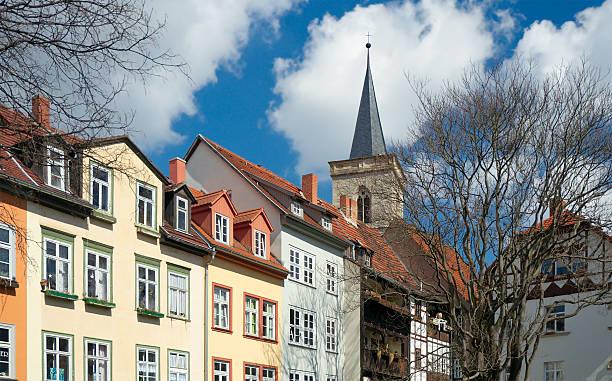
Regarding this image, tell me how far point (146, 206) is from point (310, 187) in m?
15.6

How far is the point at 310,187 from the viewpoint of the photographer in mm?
41406

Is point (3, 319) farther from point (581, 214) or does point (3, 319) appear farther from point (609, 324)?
point (609, 324)

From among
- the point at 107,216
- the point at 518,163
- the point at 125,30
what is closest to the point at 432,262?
the point at 518,163

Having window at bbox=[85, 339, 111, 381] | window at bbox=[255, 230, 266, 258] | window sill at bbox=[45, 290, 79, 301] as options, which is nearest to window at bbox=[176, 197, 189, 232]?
window at bbox=[255, 230, 266, 258]

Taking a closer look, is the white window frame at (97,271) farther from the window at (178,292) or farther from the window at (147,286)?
the window at (178,292)

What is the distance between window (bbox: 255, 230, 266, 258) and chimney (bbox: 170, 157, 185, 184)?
3.62 m

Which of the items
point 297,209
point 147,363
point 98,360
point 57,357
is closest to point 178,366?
point 147,363

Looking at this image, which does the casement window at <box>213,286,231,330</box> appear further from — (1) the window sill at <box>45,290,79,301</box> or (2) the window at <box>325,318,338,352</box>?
(2) the window at <box>325,318,338,352</box>

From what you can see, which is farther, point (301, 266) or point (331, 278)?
point (331, 278)

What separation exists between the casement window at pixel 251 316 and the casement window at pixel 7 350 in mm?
11366

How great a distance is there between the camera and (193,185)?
37.1 metres

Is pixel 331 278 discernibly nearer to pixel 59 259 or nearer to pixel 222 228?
pixel 222 228

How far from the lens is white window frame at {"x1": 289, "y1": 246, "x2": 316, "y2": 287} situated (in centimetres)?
3525

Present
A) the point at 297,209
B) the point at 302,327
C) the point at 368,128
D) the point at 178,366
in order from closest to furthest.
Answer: the point at 178,366 < the point at 302,327 < the point at 297,209 < the point at 368,128
